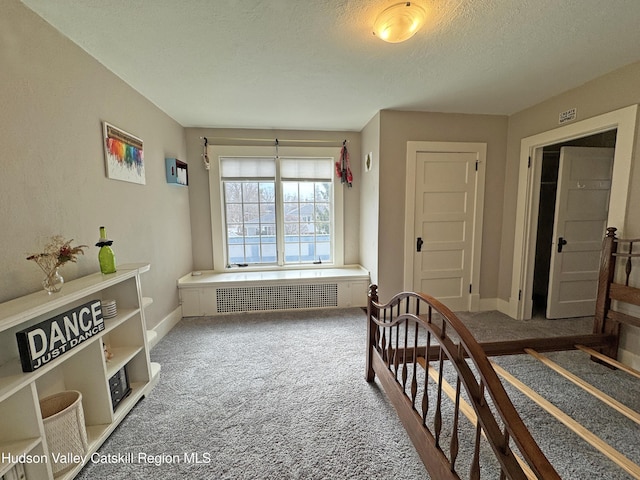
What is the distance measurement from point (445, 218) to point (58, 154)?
3537mm

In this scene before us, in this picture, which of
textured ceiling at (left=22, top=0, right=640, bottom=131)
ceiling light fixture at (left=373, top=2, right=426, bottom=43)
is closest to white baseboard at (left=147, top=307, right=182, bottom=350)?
textured ceiling at (left=22, top=0, right=640, bottom=131)

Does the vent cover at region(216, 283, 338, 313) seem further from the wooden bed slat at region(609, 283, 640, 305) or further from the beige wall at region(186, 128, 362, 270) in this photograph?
the wooden bed slat at region(609, 283, 640, 305)

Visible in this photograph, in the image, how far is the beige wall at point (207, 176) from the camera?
356cm

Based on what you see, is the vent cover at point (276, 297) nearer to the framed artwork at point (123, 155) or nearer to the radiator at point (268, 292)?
the radiator at point (268, 292)

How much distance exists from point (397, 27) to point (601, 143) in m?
3.43

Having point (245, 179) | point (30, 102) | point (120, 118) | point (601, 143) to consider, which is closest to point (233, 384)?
point (30, 102)

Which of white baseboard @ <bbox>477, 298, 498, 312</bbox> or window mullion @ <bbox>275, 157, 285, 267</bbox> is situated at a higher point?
window mullion @ <bbox>275, 157, 285, 267</bbox>

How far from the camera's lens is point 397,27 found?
1.49 meters

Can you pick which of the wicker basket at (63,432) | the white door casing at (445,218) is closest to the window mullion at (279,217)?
the white door casing at (445,218)

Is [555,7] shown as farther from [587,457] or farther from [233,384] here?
[233,384]

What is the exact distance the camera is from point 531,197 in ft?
9.78

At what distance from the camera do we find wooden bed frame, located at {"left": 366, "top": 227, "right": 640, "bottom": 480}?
80 centimetres

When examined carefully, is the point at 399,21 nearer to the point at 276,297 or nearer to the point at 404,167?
the point at 404,167

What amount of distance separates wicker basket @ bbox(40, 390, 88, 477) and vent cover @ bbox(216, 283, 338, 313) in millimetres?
1925
